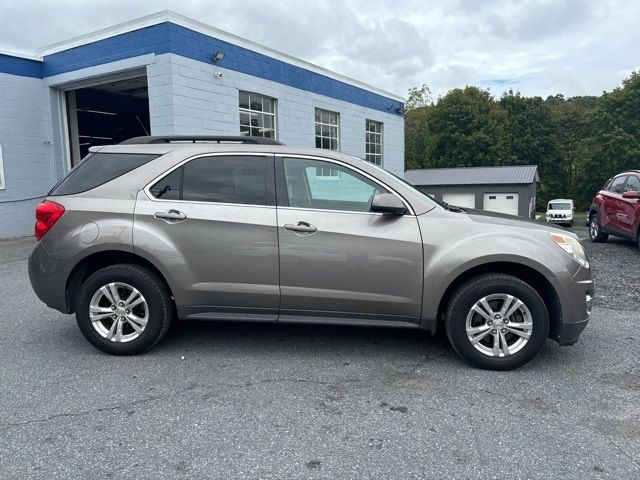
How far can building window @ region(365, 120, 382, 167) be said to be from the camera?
19970 mm

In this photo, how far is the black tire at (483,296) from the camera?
3740mm

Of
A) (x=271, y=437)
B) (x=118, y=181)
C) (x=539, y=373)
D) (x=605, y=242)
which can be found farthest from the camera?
(x=605, y=242)

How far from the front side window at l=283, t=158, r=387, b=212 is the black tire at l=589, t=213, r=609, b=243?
30.7 feet

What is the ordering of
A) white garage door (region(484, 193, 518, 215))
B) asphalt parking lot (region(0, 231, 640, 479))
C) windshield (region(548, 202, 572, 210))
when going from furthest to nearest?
windshield (region(548, 202, 572, 210)) → white garage door (region(484, 193, 518, 215)) → asphalt parking lot (region(0, 231, 640, 479))

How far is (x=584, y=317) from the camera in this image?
12.5 feet

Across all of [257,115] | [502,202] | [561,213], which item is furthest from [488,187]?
[257,115]

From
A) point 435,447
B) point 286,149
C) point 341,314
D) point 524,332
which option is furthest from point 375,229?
point 435,447

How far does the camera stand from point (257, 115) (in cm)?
1409

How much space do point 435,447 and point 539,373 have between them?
4.88 feet

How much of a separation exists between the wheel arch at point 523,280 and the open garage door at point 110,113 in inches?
547

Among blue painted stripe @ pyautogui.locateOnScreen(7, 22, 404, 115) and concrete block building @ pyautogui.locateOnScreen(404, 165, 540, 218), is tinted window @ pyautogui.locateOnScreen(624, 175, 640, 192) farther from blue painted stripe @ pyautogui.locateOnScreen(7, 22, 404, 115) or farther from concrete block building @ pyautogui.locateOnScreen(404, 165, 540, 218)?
concrete block building @ pyautogui.locateOnScreen(404, 165, 540, 218)

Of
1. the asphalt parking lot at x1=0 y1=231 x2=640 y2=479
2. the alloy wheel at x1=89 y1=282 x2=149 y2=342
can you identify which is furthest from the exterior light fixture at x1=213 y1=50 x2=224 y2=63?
the alloy wheel at x1=89 y1=282 x2=149 y2=342

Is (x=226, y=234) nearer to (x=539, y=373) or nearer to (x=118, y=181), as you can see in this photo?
(x=118, y=181)

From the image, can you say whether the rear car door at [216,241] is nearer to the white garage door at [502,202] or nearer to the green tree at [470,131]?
the white garage door at [502,202]
